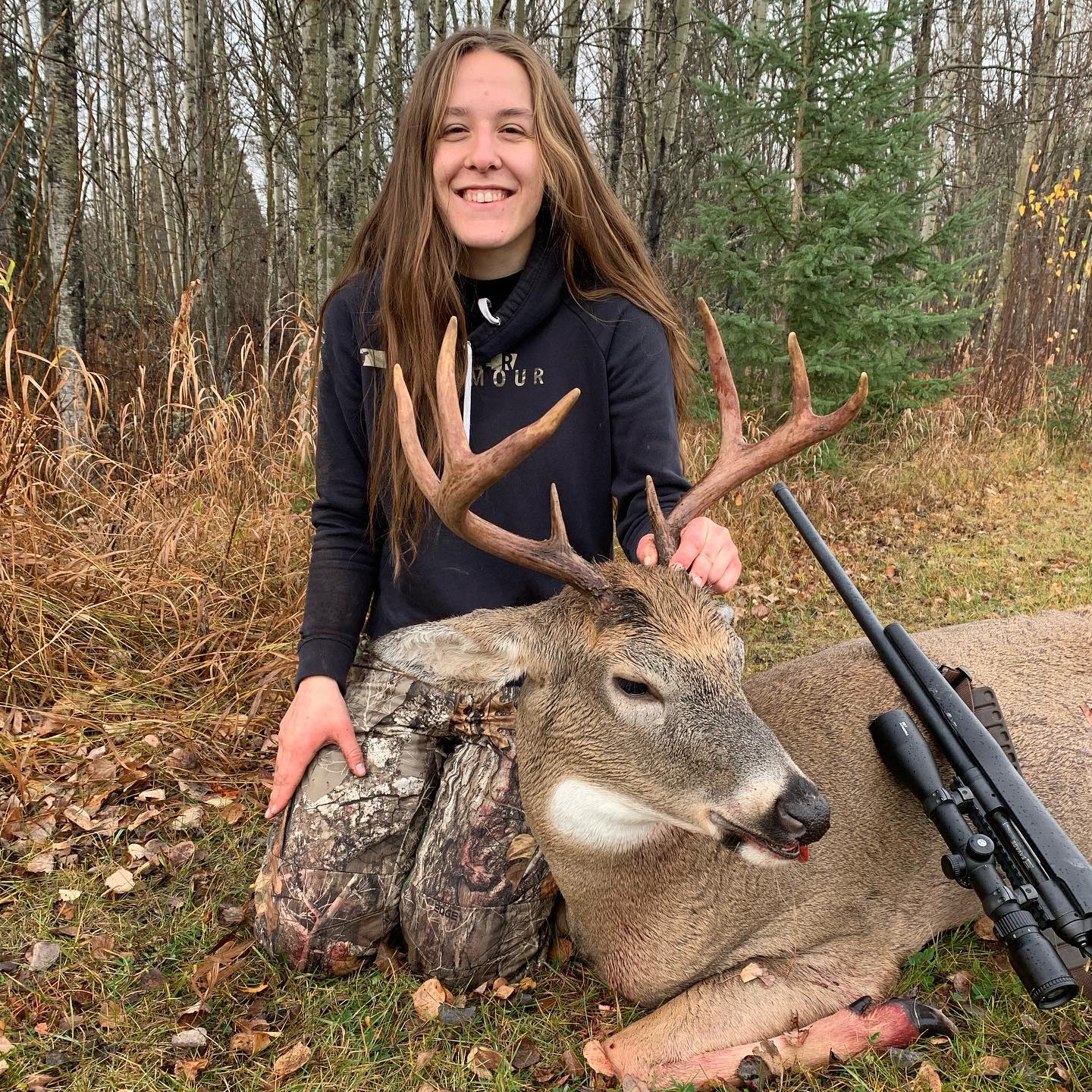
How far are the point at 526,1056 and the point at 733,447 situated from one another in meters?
1.73

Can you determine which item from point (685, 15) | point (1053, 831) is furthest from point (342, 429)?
point (685, 15)

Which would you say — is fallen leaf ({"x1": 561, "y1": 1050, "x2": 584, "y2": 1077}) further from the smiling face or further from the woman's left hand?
the smiling face

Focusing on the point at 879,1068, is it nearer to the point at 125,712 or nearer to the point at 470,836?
the point at 470,836

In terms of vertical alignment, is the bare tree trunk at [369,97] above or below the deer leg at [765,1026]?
→ above

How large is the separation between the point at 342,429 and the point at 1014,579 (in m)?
4.80

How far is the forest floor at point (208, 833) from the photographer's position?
2.32 metres

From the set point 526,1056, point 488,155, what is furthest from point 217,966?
point 488,155

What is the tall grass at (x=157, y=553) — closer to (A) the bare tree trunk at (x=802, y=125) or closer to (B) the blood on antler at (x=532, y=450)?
(B) the blood on antler at (x=532, y=450)

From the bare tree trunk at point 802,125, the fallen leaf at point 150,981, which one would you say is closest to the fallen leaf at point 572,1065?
the fallen leaf at point 150,981

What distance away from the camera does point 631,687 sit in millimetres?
2117

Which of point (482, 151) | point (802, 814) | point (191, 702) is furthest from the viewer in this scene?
point (191, 702)

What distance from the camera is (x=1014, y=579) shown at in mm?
5898

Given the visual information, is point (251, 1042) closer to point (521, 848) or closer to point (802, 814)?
point (521, 848)

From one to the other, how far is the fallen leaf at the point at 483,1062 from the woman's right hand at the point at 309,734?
85 cm
